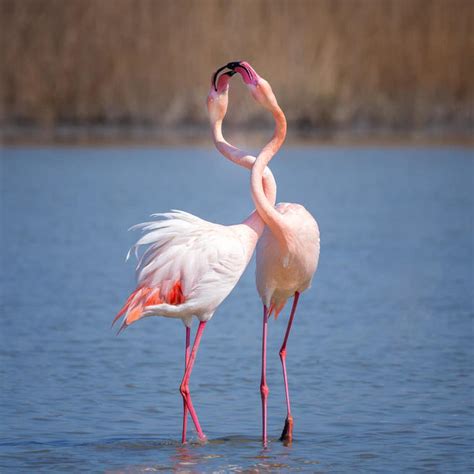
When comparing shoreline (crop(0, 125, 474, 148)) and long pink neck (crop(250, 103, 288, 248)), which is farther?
shoreline (crop(0, 125, 474, 148))

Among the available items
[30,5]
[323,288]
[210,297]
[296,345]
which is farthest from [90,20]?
[210,297]

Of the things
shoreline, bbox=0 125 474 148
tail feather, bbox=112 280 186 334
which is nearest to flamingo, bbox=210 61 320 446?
tail feather, bbox=112 280 186 334

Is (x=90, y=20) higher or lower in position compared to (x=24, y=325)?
higher

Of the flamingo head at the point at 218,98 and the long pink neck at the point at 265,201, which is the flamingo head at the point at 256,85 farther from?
the flamingo head at the point at 218,98

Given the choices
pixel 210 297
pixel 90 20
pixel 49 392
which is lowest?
pixel 49 392

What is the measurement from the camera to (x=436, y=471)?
5.13 meters

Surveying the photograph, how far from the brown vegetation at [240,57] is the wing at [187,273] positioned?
15.5 m

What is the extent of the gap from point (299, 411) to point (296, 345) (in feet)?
4.47

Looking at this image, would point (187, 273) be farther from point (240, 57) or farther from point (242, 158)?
point (240, 57)

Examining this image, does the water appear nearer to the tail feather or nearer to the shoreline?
the tail feather

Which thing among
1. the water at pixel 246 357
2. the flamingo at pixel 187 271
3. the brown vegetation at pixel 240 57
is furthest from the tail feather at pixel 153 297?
the brown vegetation at pixel 240 57

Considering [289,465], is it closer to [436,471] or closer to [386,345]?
[436,471]

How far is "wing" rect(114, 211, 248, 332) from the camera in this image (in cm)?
550

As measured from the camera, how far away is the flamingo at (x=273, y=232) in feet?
18.4
